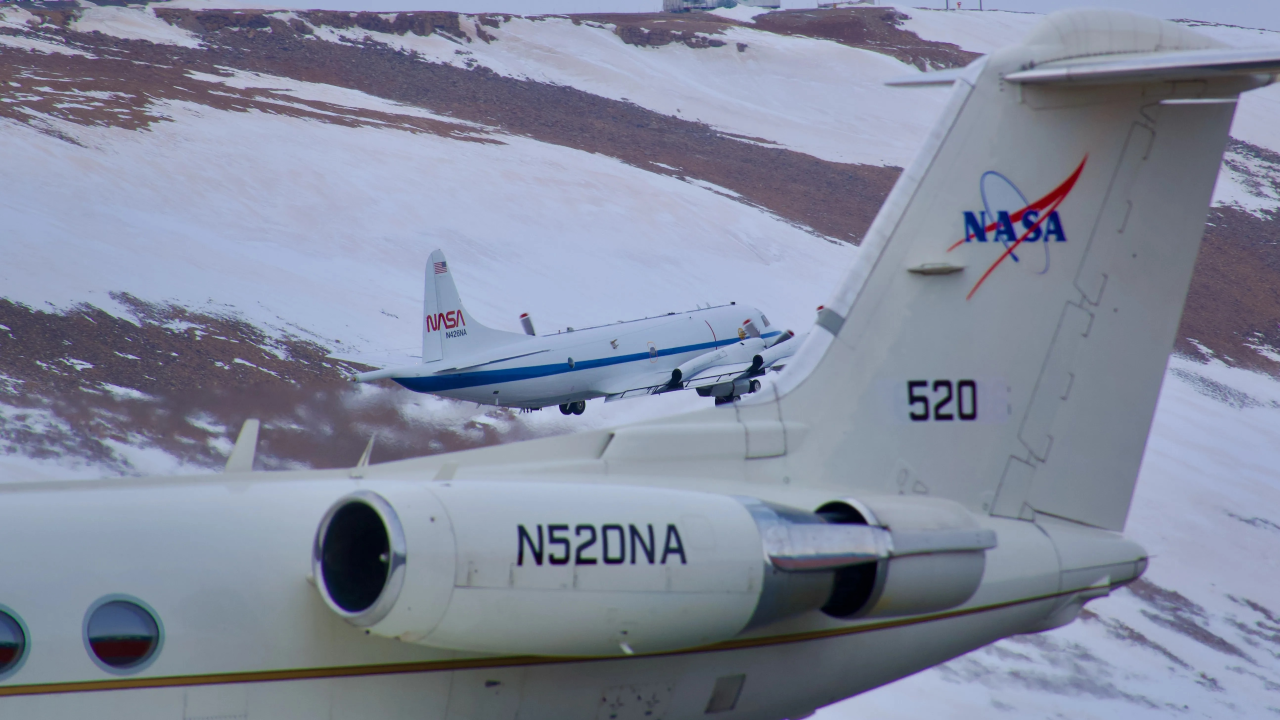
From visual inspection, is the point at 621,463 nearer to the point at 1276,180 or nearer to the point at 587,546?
the point at 587,546

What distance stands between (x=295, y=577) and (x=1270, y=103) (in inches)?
2302

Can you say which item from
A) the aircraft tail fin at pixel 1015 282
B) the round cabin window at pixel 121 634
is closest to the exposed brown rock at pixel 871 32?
the aircraft tail fin at pixel 1015 282

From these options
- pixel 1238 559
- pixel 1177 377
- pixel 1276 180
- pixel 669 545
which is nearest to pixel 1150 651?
pixel 1238 559

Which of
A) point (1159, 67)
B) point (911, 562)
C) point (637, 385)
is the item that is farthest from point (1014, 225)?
point (637, 385)

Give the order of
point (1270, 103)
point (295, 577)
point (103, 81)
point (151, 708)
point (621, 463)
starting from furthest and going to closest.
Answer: point (1270, 103) < point (103, 81) < point (621, 463) < point (295, 577) < point (151, 708)

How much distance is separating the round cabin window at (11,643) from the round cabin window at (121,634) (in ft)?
0.66

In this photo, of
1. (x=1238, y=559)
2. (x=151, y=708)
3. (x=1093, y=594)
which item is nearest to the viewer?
(x=151, y=708)

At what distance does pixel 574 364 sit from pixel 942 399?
43.9 ft

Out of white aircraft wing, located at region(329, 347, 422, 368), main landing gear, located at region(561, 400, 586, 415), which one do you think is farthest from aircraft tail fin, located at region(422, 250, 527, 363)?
main landing gear, located at region(561, 400, 586, 415)

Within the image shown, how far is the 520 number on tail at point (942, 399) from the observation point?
5.75 meters

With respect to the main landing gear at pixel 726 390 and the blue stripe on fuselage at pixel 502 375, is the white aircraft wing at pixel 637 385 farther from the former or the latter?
the main landing gear at pixel 726 390

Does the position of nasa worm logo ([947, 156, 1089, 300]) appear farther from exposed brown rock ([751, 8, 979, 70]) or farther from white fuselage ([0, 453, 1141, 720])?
exposed brown rock ([751, 8, 979, 70])

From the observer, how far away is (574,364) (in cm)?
1888

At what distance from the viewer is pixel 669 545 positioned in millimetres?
4293
